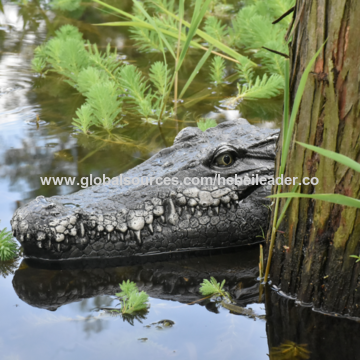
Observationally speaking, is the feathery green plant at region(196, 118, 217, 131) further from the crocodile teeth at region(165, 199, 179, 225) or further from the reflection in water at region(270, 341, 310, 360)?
the reflection in water at region(270, 341, 310, 360)

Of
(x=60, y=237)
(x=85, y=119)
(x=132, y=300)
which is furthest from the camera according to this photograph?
(x=85, y=119)

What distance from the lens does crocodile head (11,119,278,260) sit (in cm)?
311

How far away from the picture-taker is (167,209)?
327cm

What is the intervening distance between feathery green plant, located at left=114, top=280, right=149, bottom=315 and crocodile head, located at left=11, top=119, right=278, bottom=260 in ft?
1.73

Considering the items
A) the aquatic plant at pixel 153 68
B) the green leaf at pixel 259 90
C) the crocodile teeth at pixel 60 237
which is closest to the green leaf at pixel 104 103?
the aquatic plant at pixel 153 68

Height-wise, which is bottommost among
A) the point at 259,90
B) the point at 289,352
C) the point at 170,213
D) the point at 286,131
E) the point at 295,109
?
the point at 289,352

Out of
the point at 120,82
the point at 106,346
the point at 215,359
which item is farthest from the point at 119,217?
the point at 120,82

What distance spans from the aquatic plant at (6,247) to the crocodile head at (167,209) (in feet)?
0.33

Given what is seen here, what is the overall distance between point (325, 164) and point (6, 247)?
204 cm

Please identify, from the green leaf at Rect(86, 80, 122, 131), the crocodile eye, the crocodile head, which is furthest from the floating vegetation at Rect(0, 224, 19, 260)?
the green leaf at Rect(86, 80, 122, 131)

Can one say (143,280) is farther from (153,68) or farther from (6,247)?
(153,68)

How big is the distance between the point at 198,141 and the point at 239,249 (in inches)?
32.7

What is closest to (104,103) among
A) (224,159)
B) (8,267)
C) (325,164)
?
(224,159)

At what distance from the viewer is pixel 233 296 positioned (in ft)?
9.52
